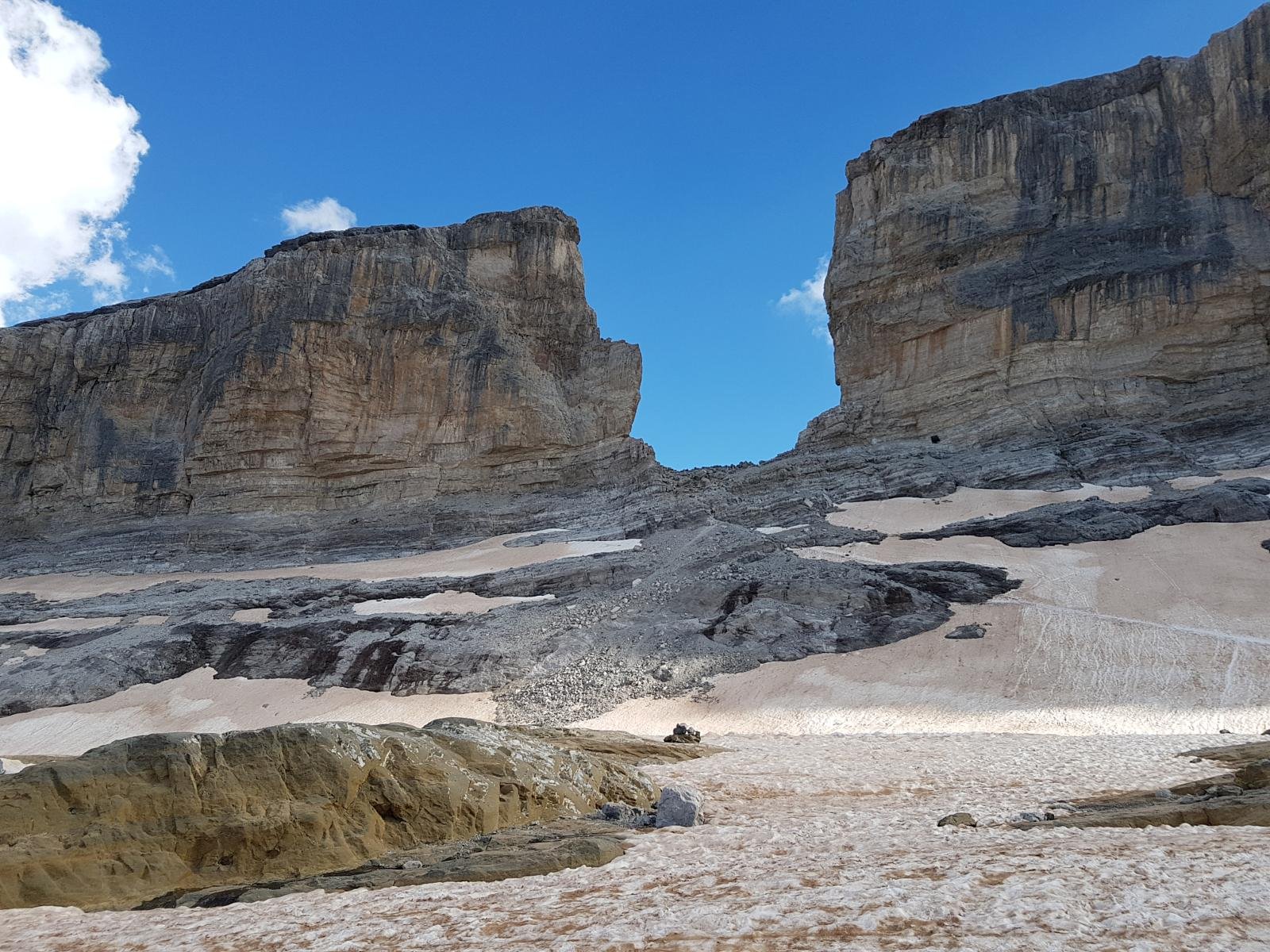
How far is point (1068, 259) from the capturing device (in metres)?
41.0

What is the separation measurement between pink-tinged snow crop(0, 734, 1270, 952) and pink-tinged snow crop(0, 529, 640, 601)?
1045 inches

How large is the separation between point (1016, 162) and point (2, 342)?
2139 inches

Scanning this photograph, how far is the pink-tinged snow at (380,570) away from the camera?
1382 inches

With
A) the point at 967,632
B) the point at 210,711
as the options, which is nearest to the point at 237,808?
the point at 967,632

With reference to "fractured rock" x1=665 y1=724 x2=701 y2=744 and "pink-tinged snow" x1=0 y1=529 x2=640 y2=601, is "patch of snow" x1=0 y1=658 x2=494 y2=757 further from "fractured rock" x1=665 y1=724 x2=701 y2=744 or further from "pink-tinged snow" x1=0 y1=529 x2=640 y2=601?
"pink-tinged snow" x1=0 y1=529 x2=640 y2=601

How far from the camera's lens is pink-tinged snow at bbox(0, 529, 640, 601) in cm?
3509

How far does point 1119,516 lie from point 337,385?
35.1 metres

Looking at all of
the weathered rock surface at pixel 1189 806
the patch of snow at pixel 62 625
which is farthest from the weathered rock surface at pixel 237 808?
the patch of snow at pixel 62 625

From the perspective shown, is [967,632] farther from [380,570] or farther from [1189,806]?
[380,570]

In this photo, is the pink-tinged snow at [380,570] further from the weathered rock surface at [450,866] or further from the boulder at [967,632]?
the weathered rock surface at [450,866]

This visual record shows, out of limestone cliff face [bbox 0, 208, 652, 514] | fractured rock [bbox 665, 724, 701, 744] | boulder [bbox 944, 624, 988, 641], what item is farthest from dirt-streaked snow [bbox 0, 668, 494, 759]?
limestone cliff face [bbox 0, 208, 652, 514]

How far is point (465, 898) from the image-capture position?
6.12m

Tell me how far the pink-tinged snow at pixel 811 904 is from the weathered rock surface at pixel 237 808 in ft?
2.31

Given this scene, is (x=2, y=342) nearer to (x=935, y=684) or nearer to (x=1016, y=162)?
(x=935, y=684)
